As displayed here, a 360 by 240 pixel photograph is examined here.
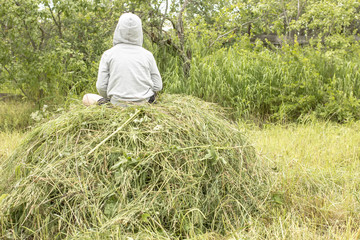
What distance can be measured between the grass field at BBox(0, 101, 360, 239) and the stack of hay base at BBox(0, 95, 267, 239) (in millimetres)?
176

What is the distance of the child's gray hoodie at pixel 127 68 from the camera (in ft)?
11.4

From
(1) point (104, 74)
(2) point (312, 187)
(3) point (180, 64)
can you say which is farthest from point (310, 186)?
(3) point (180, 64)

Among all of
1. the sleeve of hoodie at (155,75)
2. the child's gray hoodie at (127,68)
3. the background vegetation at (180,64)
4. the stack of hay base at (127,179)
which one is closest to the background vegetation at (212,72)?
the background vegetation at (180,64)

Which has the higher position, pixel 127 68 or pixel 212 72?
pixel 127 68

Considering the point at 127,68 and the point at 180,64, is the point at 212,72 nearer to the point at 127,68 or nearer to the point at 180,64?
the point at 180,64

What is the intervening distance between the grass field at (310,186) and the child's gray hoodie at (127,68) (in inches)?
45.7

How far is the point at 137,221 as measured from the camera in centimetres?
232

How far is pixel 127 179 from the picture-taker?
7.82 feet

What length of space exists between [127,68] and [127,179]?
1.42 metres

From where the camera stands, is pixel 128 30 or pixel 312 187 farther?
pixel 128 30

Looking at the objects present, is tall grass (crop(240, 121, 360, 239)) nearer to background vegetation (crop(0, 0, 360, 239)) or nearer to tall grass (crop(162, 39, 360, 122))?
background vegetation (crop(0, 0, 360, 239))

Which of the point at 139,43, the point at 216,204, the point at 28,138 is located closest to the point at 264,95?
the point at 139,43

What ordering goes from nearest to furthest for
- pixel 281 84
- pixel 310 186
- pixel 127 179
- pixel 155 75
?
1. pixel 127 179
2. pixel 310 186
3. pixel 155 75
4. pixel 281 84

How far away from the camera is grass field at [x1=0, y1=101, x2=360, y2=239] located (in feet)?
7.95
